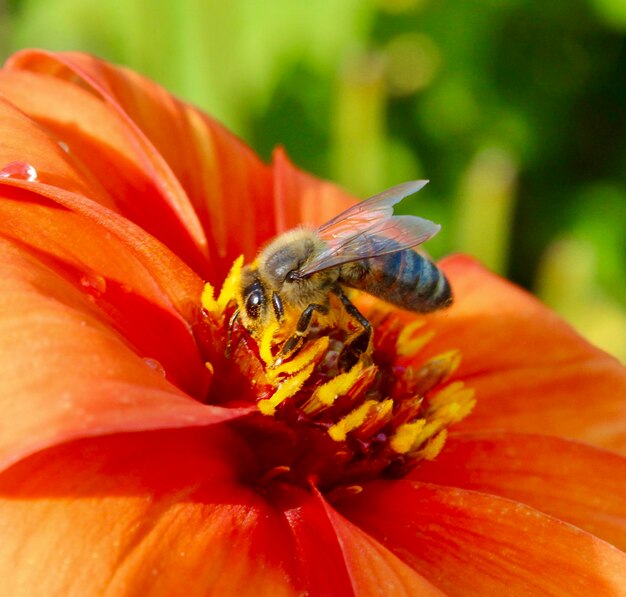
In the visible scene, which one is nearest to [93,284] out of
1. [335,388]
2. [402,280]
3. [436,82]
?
[335,388]

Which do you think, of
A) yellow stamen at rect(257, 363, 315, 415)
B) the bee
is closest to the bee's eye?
the bee

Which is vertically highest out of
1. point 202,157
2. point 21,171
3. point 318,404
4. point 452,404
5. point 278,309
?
point 21,171

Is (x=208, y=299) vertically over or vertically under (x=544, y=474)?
over

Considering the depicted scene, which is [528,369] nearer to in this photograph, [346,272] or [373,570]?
[346,272]

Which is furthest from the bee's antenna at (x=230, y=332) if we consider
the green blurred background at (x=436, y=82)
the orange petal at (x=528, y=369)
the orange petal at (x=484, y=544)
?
the green blurred background at (x=436, y=82)

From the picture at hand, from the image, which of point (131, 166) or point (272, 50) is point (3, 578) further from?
point (272, 50)
